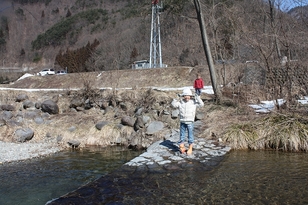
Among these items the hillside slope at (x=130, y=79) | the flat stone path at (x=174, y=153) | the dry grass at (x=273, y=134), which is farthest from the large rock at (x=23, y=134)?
the dry grass at (x=273, y=134)

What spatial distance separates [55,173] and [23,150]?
11.1 feet

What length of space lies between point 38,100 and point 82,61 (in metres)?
30.0

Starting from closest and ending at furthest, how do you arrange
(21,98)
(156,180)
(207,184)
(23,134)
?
1. (207,184)
2. (156,180)
3. (23,134)
4. (21,98)

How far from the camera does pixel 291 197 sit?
5.04 meters

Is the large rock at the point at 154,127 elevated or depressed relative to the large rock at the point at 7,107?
depressed

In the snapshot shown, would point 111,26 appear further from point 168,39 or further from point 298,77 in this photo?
point 298,77

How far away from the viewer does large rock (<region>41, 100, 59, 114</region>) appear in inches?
564

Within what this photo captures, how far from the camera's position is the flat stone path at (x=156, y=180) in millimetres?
5191

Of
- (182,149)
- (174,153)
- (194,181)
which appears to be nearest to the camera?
(194,181)

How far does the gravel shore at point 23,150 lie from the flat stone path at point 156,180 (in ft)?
15.0

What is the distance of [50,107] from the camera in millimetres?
14328

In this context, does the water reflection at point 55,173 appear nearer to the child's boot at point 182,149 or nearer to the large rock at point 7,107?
the child's boot at point 182,149

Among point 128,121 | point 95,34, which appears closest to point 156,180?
point 128,121

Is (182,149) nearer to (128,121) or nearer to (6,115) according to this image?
(128,121)
